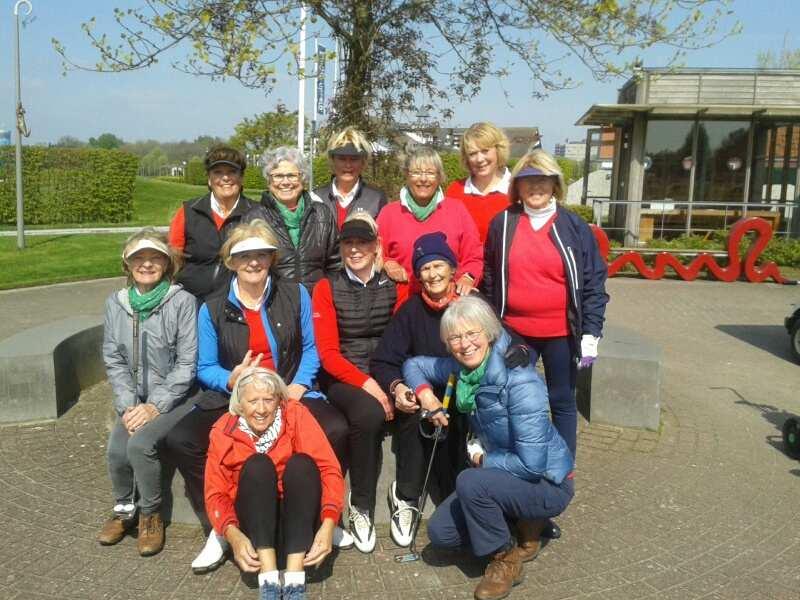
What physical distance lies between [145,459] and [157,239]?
1199 mm

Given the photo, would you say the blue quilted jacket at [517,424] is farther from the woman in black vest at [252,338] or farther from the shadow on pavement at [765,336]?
the shadow on pavement at [765,336]

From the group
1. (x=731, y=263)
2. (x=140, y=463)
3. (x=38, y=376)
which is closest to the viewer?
(x=140, y=463)

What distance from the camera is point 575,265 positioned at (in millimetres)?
4121

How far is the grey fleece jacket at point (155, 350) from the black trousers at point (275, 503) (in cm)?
95

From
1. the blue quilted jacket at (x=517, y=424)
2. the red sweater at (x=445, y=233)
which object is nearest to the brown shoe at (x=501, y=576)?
the blue quilted jacket at (x=517, y=424)

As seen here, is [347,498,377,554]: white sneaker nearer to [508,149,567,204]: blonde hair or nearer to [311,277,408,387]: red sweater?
[311,277,408,387]: red sweater

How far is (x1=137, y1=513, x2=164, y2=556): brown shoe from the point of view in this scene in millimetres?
3764

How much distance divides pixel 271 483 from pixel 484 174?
2.42 meters

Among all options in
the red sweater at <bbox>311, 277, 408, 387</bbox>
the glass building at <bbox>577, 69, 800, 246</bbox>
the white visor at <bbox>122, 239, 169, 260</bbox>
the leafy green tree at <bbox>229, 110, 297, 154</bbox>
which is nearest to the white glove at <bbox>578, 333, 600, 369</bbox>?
the red sweater at <bbox>311, 277, 408, 387</bbox>

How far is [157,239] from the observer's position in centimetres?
421

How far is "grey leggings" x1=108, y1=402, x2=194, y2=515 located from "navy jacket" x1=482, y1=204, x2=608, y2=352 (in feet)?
6.43

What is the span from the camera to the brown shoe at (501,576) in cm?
339

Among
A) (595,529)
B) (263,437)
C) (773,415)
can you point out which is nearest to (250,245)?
(263,437)

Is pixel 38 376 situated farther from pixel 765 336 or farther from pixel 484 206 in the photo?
pixel 765 336
